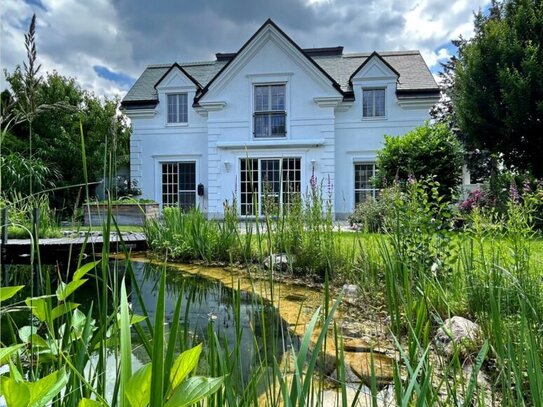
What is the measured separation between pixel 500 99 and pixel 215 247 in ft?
26.2

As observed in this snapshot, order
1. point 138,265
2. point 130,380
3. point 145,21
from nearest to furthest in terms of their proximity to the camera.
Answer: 1. point 130,380
2. point 145,21
3. point 138,265

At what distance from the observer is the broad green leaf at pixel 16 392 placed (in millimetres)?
482

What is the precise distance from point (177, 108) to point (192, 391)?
14.5m

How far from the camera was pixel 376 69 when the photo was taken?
12805 millimetres

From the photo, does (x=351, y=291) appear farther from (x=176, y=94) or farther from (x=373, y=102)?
(x=176, y=94)

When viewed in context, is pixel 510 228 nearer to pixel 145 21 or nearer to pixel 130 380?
pixel 145 21

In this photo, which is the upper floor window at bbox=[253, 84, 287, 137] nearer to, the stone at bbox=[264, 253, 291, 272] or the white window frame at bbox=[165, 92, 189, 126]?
the white window frame at bbox=[165, 92, 189, 126]

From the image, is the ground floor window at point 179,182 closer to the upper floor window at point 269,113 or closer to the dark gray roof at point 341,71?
the dark gray roof at point 341,71

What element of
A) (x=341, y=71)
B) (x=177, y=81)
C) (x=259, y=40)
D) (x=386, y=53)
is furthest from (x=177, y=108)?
(x=386, y=53)

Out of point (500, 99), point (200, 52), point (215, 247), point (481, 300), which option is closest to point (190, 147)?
point (200, 52)

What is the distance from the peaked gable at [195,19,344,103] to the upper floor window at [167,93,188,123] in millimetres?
1107

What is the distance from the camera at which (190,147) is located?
13977 millimetres

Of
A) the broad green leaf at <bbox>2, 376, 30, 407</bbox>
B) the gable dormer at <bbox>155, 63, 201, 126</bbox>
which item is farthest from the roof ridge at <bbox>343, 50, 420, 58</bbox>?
the broad green leaf at <bbox>2, 376, 30, 407</bbox>

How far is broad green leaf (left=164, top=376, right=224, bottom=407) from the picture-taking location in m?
0.48
